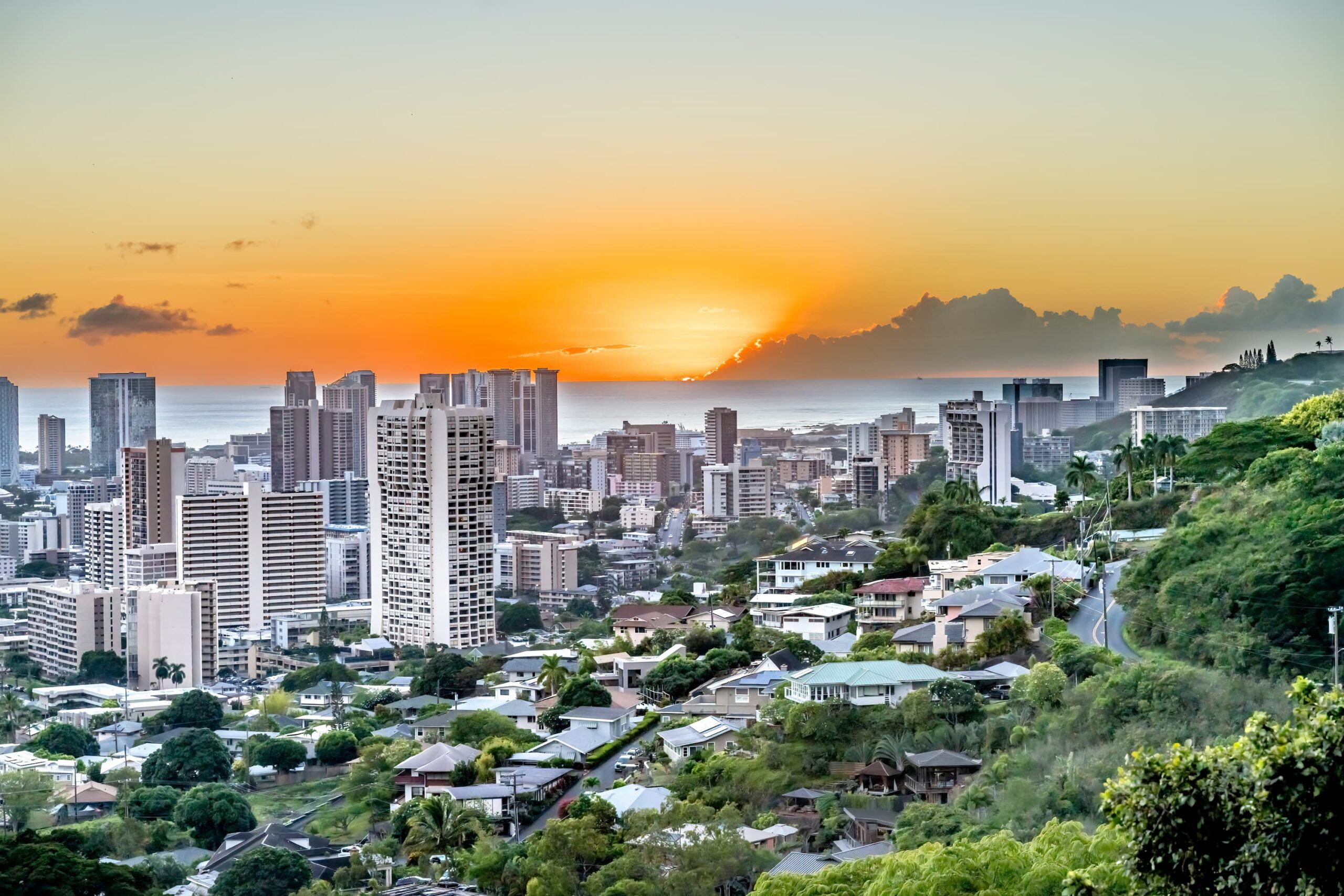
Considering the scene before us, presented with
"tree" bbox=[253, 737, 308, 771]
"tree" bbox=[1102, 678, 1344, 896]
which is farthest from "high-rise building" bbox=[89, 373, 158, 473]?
"tree" bbox=[1102, 678, 1344, 896]

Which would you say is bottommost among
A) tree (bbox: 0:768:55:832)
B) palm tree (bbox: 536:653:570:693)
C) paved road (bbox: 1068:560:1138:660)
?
tree (bbox: 0:768:55:832)

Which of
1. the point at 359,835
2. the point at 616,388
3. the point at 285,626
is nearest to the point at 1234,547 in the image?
the point at 359,835

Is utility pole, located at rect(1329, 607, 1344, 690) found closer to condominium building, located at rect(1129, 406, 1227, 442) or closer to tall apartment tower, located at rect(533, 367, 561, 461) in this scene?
condominium building, located at rect(1129, 406, 1227, 442)

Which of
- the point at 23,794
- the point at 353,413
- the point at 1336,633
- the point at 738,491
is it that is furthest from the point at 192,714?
the point at 353,413

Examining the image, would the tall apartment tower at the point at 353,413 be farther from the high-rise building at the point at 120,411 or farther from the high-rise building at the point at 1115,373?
the high-rise building at the point at 1115,373

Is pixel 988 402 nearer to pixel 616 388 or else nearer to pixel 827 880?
pixel 827 880

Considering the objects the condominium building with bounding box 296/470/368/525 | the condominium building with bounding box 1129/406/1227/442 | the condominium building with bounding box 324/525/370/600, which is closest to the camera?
the condominium building with bounding box 1129/406/1227/442

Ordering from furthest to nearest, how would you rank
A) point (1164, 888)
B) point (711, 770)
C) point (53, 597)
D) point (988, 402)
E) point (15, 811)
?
1. point (988, 402)
2. point (53, 597)
3. point (15, 811)
4. point (711, 770)
5. point (1164, 888)

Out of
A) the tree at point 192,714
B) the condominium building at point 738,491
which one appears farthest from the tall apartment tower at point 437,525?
the condominium building at point 738,491
